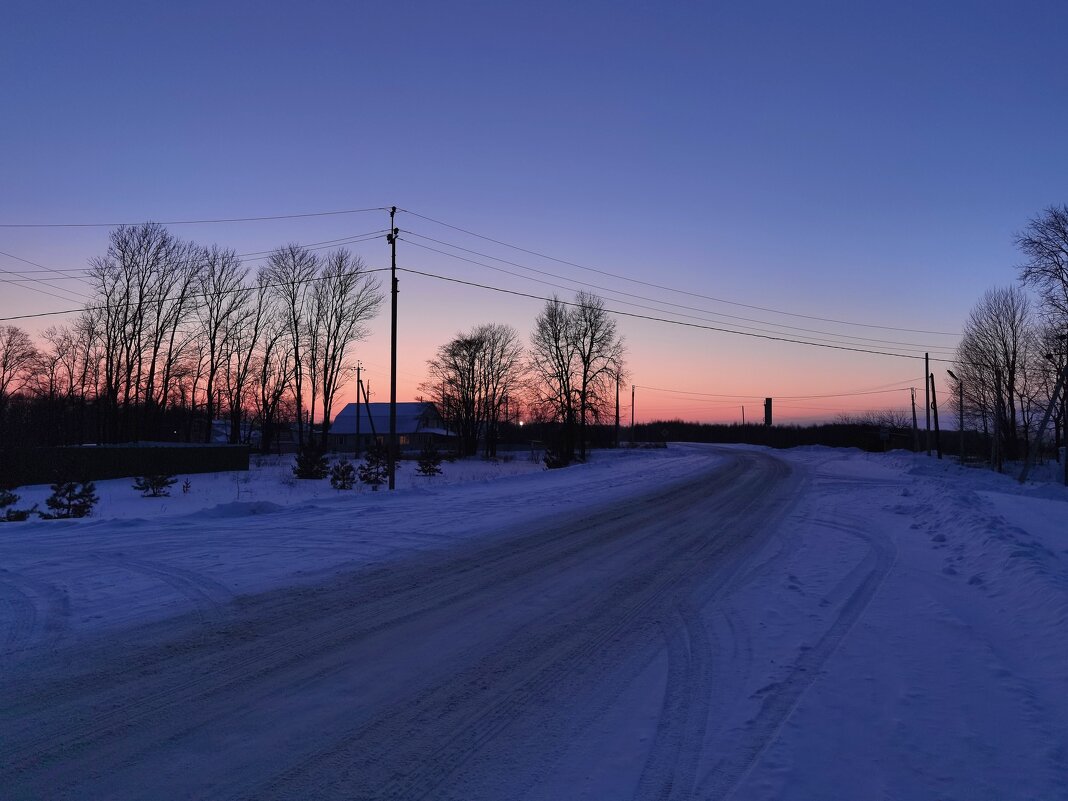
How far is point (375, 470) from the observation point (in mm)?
33188

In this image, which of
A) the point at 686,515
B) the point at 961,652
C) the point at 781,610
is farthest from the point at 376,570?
the point at 686,515

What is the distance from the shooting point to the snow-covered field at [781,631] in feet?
12.6

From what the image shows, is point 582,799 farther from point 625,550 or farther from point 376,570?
point 625,550

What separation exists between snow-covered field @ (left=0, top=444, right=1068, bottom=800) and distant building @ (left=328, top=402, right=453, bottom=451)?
75.1 m

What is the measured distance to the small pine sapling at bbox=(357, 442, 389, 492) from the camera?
3106cm

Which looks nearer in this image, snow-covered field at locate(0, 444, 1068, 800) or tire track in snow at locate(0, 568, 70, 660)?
snow-covered field at locate(0, 444, 1068, 800)

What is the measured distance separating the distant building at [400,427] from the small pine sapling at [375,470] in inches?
2114

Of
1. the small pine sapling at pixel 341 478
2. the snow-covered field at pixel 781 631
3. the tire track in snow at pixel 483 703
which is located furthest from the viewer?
the small pine sapling at pixel 341 478

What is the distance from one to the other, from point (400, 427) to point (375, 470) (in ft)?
193

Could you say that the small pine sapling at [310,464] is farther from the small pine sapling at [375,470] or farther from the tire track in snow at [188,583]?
the tire track in snow at [188,583]

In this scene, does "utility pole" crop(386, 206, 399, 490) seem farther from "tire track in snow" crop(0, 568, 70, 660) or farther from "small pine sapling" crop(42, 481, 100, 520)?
"tire track in snow" crop(0, 568, 70, 660)

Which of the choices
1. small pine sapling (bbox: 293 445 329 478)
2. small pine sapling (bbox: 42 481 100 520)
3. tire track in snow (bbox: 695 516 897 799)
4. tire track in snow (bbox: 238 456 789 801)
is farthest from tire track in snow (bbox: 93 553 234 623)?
small pine sapling (bbox: 293 445 329 478)

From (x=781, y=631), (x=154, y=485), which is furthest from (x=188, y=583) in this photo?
(x=154, y=485)

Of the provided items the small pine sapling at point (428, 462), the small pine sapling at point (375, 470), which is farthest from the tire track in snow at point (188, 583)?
the small pine sapling at point (428, 462)
